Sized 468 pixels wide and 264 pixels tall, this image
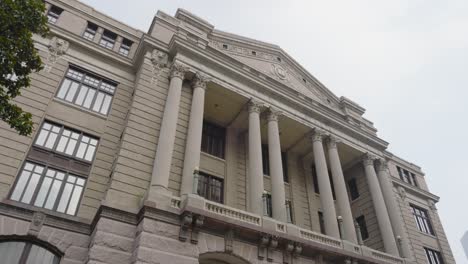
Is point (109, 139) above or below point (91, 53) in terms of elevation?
below

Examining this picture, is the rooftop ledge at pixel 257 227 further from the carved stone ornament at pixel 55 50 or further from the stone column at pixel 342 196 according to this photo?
the carved stone ornament at pixel 55 50

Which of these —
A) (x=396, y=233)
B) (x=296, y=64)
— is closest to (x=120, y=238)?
(x=396, y=233)

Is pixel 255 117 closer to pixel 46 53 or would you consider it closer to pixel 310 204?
pixel 310 204

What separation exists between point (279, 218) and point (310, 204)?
909 cm

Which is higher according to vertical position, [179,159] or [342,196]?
[342,196]

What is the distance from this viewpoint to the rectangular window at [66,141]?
1881 cm

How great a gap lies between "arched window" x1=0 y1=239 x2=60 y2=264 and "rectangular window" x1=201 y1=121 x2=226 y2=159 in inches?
491

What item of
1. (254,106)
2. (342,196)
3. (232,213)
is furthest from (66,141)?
(342,196)

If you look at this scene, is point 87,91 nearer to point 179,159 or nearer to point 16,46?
point 179,159

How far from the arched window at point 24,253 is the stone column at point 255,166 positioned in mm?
10776

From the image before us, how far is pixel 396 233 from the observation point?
2683cm

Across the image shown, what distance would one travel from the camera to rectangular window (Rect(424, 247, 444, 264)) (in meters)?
33.8

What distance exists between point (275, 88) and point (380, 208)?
43.5ft

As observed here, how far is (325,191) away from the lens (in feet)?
80.2
